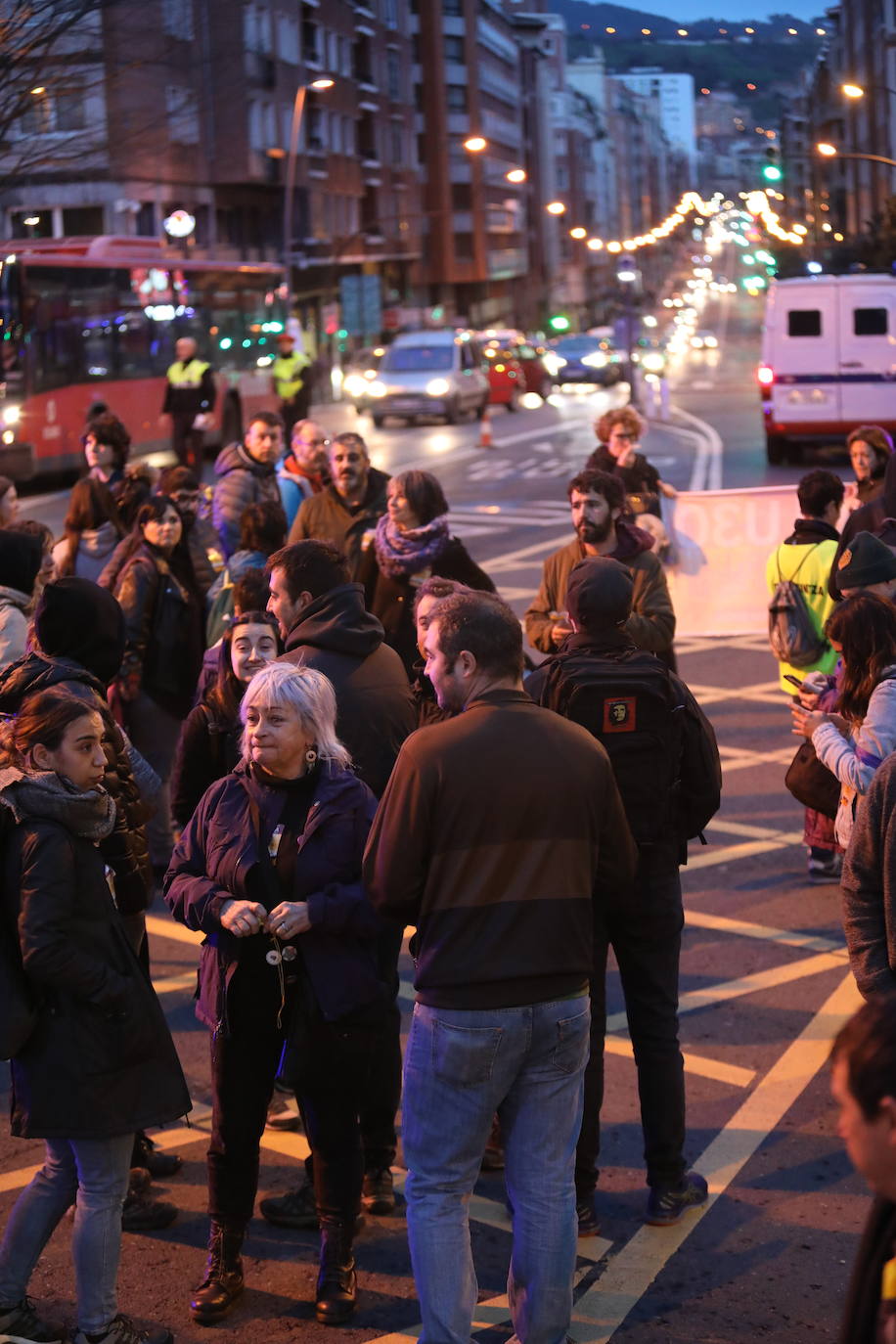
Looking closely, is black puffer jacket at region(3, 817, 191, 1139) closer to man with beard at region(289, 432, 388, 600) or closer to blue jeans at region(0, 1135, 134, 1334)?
blue jeans at region(0, 1135, 134, 1334)

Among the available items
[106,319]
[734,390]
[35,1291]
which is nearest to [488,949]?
[35,1291]

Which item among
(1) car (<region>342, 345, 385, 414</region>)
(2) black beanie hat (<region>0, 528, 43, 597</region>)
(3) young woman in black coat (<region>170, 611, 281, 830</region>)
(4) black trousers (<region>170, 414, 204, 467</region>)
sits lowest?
(3) young woman in black coat (<region>170, 611, 281, 830</region>)

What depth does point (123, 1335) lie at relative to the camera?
4.45m

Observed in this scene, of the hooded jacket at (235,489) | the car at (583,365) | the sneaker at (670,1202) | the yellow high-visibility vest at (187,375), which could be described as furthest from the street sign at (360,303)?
the sneaker at (670,1202)

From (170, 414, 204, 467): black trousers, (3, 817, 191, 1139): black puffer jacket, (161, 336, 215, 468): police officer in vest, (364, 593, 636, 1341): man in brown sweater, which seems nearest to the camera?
(364, 593, 636, 1341): man in brown sweater

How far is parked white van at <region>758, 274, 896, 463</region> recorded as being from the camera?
28812 mm

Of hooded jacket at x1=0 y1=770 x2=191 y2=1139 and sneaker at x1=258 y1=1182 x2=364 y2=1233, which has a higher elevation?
hooded jacket at x1=0 y1=770 x2=191 y2=1139

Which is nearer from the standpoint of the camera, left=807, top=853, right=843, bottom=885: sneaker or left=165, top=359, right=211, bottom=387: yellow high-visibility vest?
left=807, top=853, right=843, bottom=885: sneaker

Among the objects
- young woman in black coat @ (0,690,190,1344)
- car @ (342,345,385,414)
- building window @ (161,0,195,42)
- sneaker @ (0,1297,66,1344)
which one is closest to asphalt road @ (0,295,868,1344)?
sneaker @ (0,1297,66,1344)

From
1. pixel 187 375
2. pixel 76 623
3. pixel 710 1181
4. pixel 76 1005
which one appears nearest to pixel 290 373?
pixel 187 375

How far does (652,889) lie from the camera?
5.10m

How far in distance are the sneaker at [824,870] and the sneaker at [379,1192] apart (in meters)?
3.53

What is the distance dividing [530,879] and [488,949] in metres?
0.18

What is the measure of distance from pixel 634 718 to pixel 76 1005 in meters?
1.71
